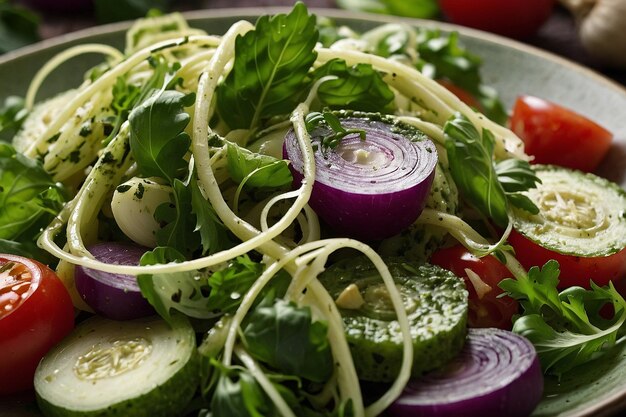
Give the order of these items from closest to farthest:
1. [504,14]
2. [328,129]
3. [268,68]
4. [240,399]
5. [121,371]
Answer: [240,399] → [121,371] → [328,129] → [268,68] → [504,14]

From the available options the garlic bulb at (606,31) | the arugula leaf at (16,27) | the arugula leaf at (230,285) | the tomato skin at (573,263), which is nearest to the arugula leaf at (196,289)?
the arugula leaf at (230,285)

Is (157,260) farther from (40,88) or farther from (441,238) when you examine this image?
(40,88)

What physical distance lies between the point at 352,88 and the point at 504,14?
3.59 metres

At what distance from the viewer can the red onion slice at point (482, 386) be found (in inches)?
109

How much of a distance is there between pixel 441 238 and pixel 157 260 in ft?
4.02

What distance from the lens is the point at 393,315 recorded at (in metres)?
2.99

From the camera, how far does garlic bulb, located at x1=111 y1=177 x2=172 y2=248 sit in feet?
11.1

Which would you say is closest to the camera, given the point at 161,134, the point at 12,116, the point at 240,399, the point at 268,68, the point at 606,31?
the point at 240,399

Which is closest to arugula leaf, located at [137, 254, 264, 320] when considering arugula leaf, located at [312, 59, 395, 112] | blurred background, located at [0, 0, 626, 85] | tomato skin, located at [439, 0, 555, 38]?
arugula leaf, located at [312, 59, 395, 112]

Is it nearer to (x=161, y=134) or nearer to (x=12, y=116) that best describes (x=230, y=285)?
(x=161, y=134)

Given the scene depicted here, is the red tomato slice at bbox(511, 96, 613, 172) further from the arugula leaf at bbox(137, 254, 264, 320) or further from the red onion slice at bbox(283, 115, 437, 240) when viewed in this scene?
the arugula leaf at bbox(137, 254, 264, 320)

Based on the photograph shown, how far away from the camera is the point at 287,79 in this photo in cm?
376

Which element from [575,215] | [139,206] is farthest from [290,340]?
[575,215]

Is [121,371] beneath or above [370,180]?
beneath
